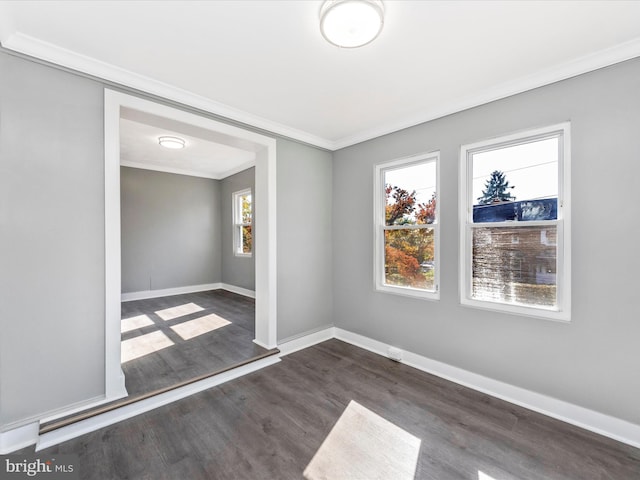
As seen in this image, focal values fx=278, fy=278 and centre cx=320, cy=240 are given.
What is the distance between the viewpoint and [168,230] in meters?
6.16

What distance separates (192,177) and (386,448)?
21.1ft

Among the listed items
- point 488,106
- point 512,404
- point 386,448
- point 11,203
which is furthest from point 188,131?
point 512,404

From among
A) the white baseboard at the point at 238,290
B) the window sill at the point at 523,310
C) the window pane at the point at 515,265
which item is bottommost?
the white baseboard at the point at 238,290

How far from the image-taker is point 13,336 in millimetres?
1847

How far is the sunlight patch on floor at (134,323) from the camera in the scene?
3938 mm

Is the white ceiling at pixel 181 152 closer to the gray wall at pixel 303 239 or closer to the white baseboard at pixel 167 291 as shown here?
the gray wall at pixel 303 239

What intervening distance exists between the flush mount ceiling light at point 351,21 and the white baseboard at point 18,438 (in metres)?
3.21

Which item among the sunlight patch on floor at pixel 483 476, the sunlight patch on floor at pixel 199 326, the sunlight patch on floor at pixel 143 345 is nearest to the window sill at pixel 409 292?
the sunlight patch on floor at pixel 483 476

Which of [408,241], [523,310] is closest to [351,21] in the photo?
[408,241]

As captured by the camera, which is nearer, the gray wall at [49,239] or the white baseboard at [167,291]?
the gray wall at [49,239]

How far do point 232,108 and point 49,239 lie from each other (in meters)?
1.90

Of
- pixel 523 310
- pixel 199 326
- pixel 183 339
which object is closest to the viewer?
pixel 523 310

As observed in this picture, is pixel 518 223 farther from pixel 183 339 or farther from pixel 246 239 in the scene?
pixel 246 239

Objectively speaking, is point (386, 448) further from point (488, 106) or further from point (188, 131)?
point (188, 131)
